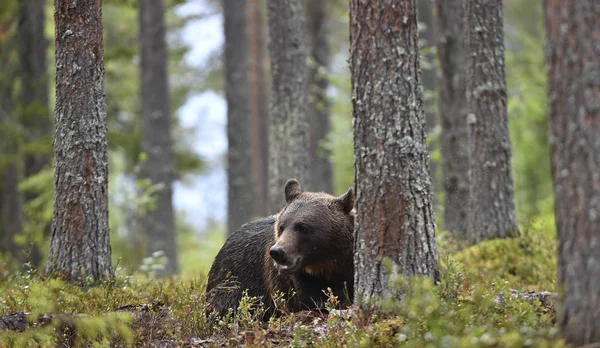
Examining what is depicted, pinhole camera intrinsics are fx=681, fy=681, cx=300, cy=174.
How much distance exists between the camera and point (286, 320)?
5.97 metres

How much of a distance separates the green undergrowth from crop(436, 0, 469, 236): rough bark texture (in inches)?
196

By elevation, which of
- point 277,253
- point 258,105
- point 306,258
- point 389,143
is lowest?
point 306,258

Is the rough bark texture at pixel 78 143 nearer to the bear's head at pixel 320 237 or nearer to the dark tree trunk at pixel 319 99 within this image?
the bear's head at pixel 320 237

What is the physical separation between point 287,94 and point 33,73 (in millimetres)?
7879

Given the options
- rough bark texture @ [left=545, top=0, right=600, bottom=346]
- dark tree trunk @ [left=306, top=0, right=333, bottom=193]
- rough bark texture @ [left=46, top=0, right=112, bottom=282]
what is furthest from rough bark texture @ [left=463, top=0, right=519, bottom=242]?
dark tree trunk @ [left=306, top=0, right=333, bottom=193]

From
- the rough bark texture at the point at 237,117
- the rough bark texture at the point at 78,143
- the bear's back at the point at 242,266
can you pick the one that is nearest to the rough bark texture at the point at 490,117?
the bear's back at the point at 242,266

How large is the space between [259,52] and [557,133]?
2308 cm

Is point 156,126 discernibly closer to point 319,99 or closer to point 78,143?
point 319,99

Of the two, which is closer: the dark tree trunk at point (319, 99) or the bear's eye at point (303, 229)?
the bear's eye at point (303, 229)

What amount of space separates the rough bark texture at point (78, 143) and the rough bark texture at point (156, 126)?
9956 millimetres

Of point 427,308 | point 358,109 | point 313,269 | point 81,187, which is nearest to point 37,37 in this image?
point 81,187

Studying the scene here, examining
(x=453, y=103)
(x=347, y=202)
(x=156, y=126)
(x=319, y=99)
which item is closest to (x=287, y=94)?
(x=453, y=103)

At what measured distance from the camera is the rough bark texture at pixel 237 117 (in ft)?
60.0

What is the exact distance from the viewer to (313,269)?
24.0ft
